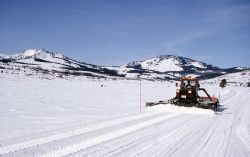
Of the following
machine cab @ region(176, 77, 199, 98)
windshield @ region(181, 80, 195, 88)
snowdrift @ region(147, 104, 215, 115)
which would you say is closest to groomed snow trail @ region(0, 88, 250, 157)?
snowdrift @ region(147, 104, 215, 115)

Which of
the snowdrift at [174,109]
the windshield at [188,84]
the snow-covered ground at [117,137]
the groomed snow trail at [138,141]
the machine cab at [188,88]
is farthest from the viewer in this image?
the windshield at [188,84]

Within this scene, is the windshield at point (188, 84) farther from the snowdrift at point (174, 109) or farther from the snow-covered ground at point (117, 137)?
the snow-covered ground at point (117, 137)

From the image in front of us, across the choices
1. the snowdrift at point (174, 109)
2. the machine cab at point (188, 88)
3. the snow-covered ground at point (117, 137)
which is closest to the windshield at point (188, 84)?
the machine cab at point (188, 88)

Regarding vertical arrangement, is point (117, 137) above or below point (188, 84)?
below

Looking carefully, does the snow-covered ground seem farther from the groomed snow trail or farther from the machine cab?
the machine cab

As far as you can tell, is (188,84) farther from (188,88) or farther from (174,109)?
(174,109)

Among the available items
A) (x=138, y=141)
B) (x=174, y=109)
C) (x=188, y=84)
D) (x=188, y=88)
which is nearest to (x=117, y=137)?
(x=138, y=141)

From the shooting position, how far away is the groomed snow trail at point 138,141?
7.28 meters

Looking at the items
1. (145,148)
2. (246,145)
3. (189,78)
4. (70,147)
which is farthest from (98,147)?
(189,78)

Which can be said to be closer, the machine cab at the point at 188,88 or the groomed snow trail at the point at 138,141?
the groomed snow trail at the point at 138,141

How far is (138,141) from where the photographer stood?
344 inches

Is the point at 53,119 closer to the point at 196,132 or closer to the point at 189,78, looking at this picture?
the point at 196,132

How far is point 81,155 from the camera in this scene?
272 inches

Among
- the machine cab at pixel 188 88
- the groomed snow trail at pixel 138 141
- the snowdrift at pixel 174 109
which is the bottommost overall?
the groomed snow trail at pixel 138 141
